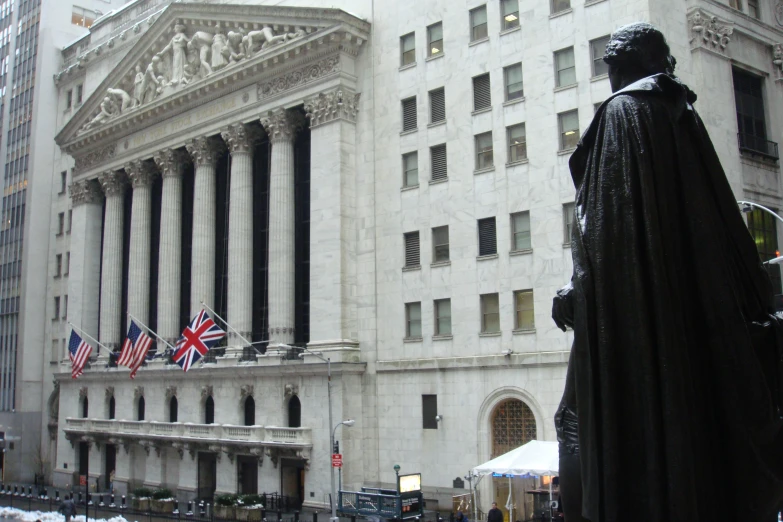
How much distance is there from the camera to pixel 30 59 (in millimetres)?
77750

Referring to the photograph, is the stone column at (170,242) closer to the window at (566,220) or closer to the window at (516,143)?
the window at (516,143)

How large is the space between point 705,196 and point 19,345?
7596cm

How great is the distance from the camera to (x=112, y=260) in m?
63.8

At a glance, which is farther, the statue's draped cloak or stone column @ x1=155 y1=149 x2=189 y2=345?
stone column @ x1=155 y1=149 x2=189 y2=345

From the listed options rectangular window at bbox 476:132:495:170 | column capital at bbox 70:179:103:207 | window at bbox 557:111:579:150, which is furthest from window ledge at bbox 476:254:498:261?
column capital at bbox 70:179:103:207

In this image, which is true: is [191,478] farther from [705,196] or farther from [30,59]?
[705,196]

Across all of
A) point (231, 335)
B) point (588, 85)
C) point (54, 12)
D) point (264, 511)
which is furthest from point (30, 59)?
point (588, 85)

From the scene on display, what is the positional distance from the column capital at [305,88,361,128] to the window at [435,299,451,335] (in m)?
11.8

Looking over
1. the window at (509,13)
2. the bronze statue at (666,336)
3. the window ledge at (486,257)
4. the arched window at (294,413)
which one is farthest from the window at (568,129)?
the bronze statue at (666,336)

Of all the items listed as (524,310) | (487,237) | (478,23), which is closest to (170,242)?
(487,237)

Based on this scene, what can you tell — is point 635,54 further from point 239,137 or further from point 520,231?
point 239,137

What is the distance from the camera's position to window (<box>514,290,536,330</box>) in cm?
3853

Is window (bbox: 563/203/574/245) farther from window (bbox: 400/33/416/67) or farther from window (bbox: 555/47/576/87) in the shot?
window (bbox: 400/33/416/67)

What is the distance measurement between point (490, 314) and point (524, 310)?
195 cm
